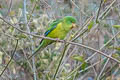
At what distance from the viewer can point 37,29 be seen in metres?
4.20

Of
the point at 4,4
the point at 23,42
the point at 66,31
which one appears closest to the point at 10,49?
the point at 23,42

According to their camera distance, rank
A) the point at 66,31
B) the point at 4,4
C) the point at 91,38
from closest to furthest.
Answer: the point at 66,31, the point at 4,4, the point at 91,38

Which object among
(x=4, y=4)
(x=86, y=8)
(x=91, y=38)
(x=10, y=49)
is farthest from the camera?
(x=86, y=8)

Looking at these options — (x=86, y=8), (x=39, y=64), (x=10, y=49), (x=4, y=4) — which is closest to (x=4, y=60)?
(x=10, y=49)

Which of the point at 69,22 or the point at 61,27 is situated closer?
the point at 69,22

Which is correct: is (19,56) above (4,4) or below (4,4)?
below

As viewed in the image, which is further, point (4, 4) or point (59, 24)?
point (4, 4)

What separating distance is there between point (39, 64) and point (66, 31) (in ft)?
4.32

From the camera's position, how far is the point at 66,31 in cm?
334

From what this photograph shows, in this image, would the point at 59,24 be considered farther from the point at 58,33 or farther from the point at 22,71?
the point at 22,71

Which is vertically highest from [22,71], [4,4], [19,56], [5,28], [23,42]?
[4,4]

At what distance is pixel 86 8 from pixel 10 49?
210cm

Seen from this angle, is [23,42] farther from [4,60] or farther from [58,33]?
[58,33]

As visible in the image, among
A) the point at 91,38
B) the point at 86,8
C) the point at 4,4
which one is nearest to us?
the point at 4,4
